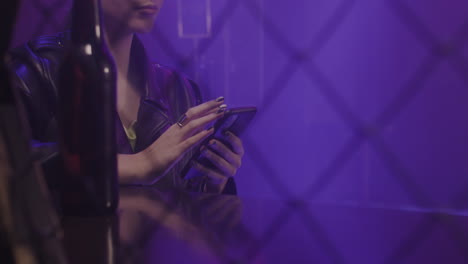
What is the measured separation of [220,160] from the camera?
2.86 feet

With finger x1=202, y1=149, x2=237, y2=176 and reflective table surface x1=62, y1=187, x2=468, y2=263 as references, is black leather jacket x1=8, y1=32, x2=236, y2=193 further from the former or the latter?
reflective table surface x1=62, y1=187, x2=468, y2=263

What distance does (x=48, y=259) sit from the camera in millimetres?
226

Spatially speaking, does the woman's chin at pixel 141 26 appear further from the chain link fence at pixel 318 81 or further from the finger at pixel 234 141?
the finger at pixel 234 141

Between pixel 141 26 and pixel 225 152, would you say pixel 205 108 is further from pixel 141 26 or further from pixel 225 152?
pixel 141 26

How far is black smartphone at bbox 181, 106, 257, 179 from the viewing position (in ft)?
2.40

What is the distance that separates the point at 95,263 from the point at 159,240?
73mm

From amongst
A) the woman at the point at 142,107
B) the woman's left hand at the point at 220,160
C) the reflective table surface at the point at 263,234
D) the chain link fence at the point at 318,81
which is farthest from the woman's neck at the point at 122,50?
the reflective table surface at the point at 263,234

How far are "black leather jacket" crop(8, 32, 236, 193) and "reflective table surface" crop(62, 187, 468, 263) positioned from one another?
485 mm

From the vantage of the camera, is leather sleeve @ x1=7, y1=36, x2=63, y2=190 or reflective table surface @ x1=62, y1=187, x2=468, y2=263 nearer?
reflective table surface @ x1=62, y1=187, x2=468, y2=263

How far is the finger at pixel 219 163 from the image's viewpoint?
802mm

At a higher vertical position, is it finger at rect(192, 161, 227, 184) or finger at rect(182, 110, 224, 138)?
finger at rect(182, 110, 224, 138)

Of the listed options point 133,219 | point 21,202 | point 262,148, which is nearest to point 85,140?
point 133,219

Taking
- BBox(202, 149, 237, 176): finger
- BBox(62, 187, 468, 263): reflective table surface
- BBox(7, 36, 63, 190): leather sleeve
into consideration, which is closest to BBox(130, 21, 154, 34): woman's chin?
BBox(7, 36, 63, 190): leather sleeve

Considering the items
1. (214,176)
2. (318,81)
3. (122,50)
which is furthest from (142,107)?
(318,81)
